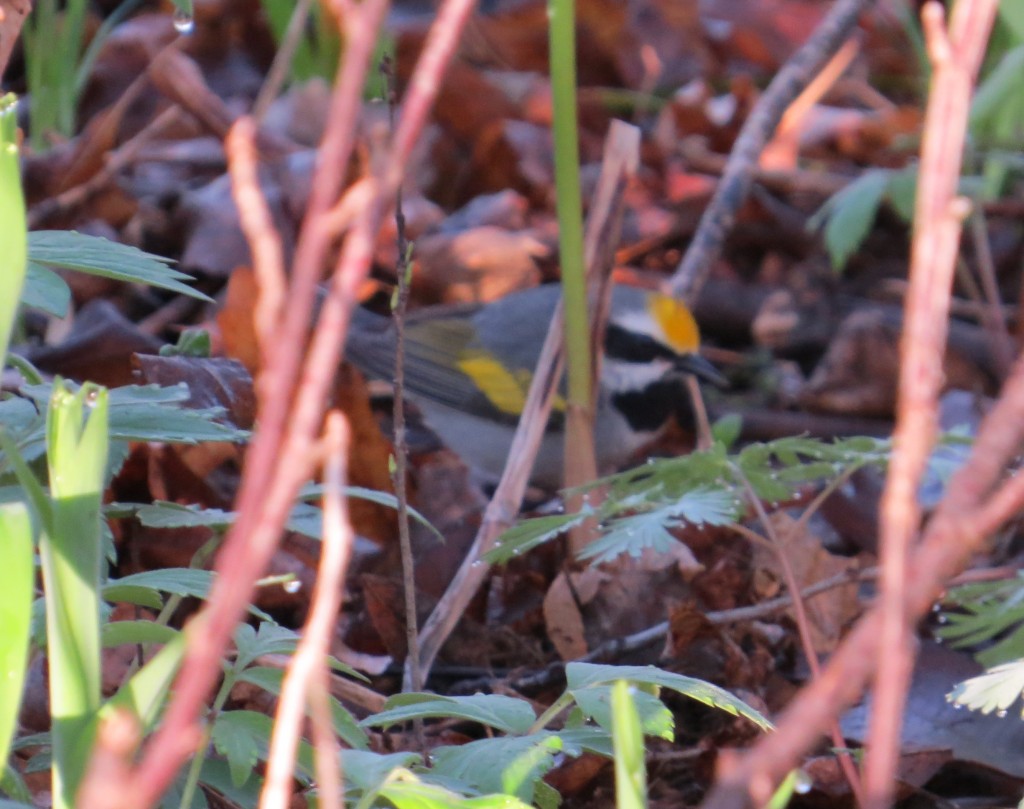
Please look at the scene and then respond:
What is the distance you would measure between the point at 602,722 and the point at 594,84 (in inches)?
214

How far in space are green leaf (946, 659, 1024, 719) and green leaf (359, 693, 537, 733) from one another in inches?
21.9

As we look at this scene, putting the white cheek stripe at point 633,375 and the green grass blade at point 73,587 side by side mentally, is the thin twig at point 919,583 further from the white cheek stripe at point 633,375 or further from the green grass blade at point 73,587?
the white cheek stripe at point 633,375

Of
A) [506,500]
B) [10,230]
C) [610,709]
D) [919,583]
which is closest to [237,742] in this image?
[610,709]

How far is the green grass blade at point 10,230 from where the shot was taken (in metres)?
0.97

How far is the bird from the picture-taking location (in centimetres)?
376

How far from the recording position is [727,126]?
5707 mm

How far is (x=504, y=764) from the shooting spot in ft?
3.61

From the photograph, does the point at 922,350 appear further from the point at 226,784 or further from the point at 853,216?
the point at 853,216

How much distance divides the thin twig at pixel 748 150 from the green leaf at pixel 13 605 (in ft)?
9.21

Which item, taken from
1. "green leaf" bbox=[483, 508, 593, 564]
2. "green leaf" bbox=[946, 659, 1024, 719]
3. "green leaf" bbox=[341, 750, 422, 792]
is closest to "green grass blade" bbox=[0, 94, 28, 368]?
"green leaf" bbox=[341, 750, 422, 792]

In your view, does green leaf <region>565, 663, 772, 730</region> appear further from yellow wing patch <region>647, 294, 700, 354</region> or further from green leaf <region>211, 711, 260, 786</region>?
yellow wing patch <region>647, 294, 700, 354</region>

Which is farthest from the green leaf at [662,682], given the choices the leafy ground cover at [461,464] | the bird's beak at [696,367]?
the bird's beak at [696,367]

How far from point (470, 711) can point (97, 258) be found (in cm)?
62

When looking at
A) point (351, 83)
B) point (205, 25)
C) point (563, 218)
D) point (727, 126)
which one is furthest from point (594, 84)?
point (351, 83)
